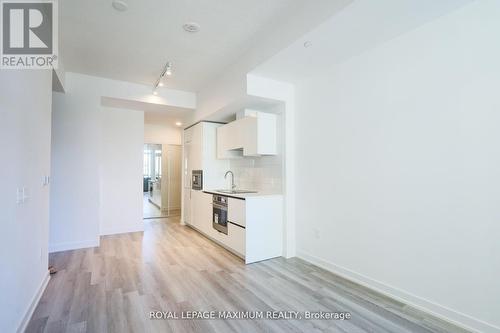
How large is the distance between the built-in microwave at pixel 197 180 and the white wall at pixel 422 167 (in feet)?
8.24

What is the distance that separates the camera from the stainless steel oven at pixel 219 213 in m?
3.92

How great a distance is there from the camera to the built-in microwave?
192 inches

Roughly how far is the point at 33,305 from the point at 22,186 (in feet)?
3.79

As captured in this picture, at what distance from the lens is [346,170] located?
296 cm

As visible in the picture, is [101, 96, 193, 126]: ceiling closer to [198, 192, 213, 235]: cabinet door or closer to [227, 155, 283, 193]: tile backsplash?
[227, 155, 283, 193]: tile backsplash

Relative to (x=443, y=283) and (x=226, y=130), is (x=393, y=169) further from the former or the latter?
(x=226, y=130)

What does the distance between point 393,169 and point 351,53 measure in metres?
1.39

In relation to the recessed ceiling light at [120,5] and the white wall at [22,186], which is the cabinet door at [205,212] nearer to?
the white wall at [22,186]

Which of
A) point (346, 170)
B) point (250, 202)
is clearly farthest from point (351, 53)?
point (250, 202)

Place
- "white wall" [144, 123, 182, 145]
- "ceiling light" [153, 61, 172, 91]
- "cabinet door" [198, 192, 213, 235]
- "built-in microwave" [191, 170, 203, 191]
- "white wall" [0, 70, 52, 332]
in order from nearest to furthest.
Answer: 1. "white wall" [0, 70, 52, 332]
2. "ceiling light" [153, 61, 172, 91]
3. "cabinet door" [198, 192, 213, 235]
4. "built-in microwave" [191, 170, 203, 191]
5. "white wall" [144, 123, 182, 145]

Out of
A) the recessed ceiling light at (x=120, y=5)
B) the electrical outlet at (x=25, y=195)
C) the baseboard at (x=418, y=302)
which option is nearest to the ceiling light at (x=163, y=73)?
the recessed ceiling light at (x=120, y=5)

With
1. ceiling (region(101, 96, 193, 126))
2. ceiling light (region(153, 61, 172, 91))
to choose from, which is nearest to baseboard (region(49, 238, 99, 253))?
ceiling (region(101, 96, 193, 126))

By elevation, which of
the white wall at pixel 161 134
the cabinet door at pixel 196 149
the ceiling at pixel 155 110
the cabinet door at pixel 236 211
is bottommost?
the cabinet door at pixel 236 211

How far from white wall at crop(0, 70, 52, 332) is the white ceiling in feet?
7.91
